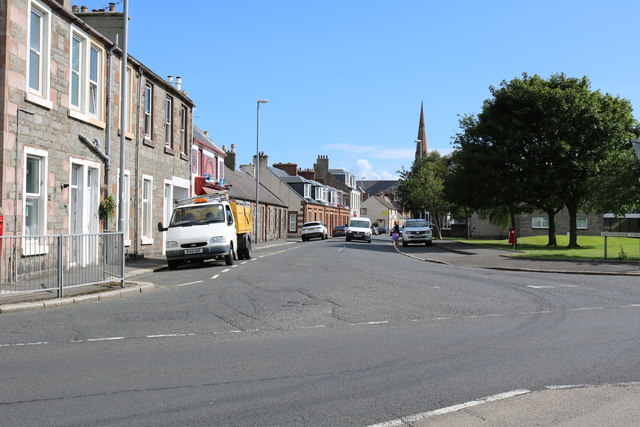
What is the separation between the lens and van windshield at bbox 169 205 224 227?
20.9 meters

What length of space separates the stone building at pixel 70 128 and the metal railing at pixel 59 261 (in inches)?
110

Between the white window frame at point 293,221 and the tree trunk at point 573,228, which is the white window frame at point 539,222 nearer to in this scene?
the tree trunk at point 573,228

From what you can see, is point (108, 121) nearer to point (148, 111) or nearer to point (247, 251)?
point (148, 111)

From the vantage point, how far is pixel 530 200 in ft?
127

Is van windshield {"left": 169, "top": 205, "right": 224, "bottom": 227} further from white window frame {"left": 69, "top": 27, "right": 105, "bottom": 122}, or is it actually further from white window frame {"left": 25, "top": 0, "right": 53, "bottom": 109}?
white window frame {"left": 25, "top": 0, "right": 53, "bottom": 109}

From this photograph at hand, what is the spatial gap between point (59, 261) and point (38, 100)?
227 inches

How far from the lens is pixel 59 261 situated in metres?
11.7

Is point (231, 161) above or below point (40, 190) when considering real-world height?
above

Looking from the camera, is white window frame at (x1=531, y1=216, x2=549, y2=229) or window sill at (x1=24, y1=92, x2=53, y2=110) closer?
window sill at (x1=24, y1=92, x2=53, y2=110)

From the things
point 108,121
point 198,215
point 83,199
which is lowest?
point 198,215

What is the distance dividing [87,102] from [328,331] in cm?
1361

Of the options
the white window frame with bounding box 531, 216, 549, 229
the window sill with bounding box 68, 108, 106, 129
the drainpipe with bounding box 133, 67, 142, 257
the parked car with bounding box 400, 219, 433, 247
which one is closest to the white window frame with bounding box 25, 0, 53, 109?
the window sill with bounding box 68, 108, 106, 129

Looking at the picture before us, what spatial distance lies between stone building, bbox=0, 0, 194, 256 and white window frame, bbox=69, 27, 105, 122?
31 mm

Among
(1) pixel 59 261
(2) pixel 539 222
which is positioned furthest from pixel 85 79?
(2) pixel 539 222
